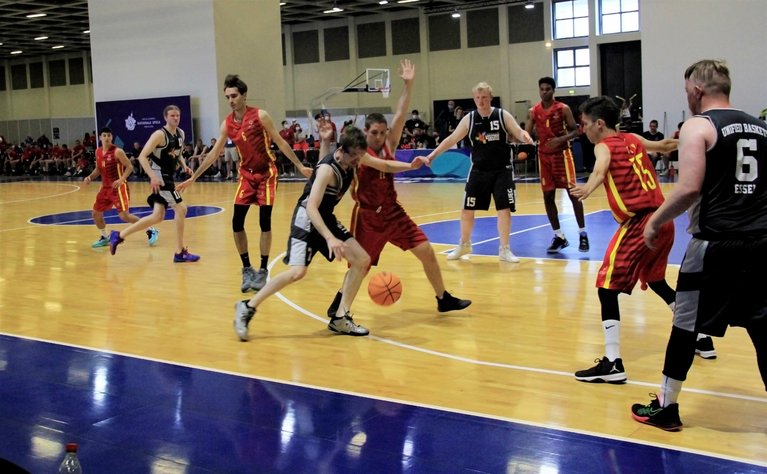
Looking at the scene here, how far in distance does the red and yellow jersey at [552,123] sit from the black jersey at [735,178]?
19.3 feet

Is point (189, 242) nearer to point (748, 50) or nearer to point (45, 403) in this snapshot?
point (45, 403)

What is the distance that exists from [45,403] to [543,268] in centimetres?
535

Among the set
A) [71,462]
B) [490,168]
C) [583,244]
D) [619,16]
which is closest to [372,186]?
[490,168]

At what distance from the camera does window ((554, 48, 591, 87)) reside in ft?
98.2

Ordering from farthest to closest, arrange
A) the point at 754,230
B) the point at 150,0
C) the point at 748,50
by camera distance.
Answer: the point at 150,0 < the point at 748,50 < the point at 754,230

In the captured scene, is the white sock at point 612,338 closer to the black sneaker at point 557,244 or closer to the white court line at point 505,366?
the white court line at point 505,366

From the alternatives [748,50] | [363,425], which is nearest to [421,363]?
[363,425]

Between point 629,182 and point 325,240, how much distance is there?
2.08m

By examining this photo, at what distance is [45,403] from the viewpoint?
4.88m

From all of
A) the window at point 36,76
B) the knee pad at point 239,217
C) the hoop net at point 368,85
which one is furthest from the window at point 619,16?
the window at point 36,76

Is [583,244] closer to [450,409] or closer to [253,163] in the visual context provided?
[253,163]

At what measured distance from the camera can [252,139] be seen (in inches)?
328

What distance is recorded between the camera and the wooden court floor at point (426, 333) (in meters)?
4.53

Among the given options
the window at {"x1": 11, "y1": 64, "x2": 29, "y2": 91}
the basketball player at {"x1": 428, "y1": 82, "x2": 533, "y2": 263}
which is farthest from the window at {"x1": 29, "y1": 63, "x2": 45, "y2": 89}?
the basketball player at {"x1": 428, "y1": 82, "x2": 533, "y2": 263}
